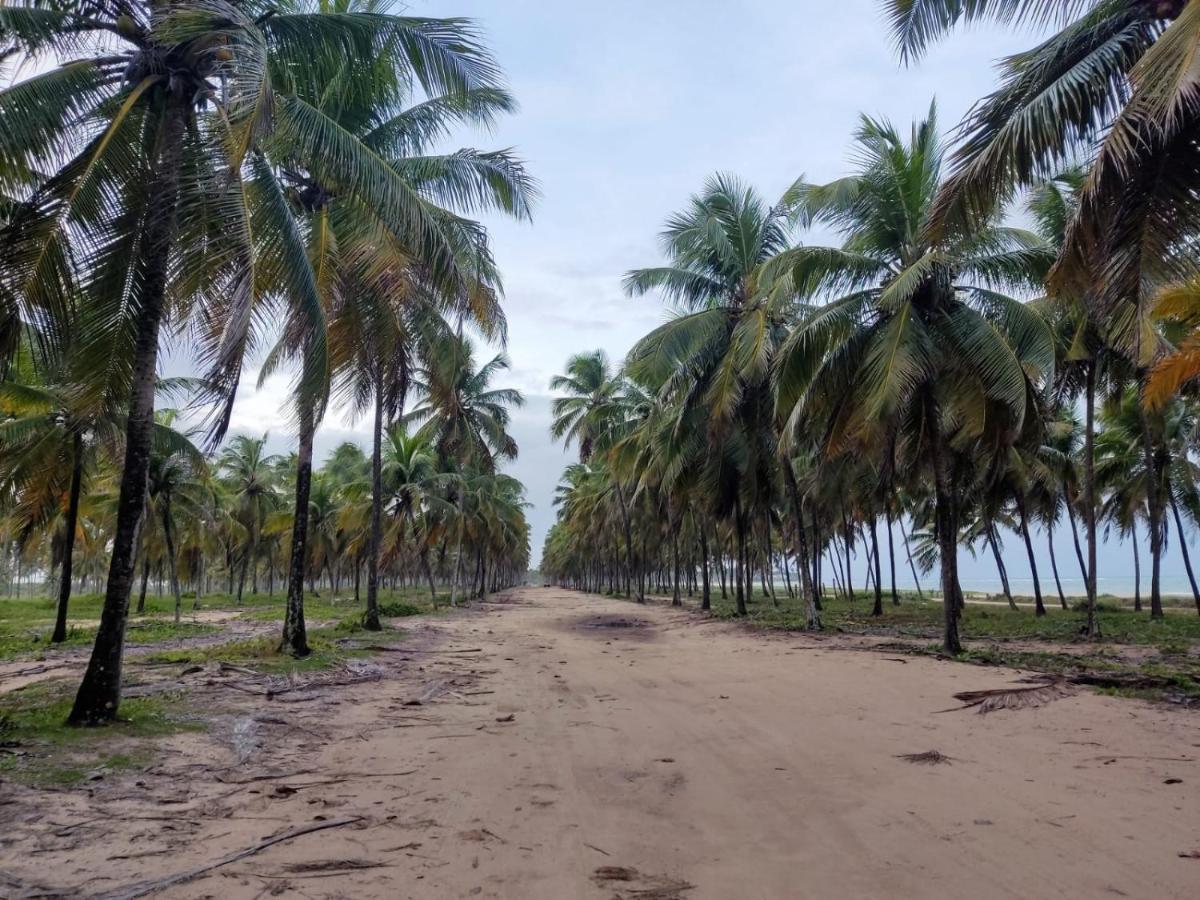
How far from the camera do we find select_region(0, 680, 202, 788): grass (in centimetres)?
499

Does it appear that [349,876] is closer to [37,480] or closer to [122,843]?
[122,843]

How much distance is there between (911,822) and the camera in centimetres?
407

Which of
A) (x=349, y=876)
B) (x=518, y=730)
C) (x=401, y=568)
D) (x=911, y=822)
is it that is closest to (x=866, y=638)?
(x=518, y=730)

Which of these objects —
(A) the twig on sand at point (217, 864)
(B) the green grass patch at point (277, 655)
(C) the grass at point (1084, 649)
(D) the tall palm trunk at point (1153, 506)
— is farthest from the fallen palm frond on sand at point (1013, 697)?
(D) the tall palm trunk at point (1153, 506)

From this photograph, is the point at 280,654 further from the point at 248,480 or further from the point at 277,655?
the point at 248,480

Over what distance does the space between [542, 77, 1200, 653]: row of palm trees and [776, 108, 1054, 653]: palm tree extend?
0.04 meters

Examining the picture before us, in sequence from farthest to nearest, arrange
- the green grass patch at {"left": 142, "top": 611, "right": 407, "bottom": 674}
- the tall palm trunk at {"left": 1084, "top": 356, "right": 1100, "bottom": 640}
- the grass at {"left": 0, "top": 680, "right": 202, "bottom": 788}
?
the tall palm trunk at {"left": 1084, "top": 356, "right": 1100, "bottom": 640}
the green grass patch at {"left": 142, "top": 611, "right": 407, "bottom": 674}
the grass at {"left": 0, "top": 680, "right": 202, "bottom": 788}

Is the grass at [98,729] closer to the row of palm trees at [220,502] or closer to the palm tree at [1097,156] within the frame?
the row of palm trees at [220,502]

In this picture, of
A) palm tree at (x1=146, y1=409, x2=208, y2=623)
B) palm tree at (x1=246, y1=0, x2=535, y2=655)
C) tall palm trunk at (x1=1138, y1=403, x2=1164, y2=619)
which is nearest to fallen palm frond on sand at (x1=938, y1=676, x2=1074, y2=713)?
palm tree at (x1=246, y1=0, x2=535, y2=655)

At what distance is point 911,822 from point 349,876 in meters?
3.04

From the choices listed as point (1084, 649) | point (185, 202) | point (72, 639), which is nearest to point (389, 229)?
point (185, 202)

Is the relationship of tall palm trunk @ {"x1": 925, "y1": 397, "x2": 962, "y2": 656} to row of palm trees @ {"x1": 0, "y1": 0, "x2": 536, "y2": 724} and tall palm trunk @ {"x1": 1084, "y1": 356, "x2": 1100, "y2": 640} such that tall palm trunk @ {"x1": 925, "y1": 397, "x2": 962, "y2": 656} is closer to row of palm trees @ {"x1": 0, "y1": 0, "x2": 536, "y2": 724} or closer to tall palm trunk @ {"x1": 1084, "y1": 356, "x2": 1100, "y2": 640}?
tall palm trunk @ {"x1": 1084, "y1": 356, "x2": 1100, "y2": 640}

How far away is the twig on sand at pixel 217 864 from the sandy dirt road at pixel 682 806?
76 millimetres

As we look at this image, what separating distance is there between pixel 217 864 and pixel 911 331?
1163 cm
